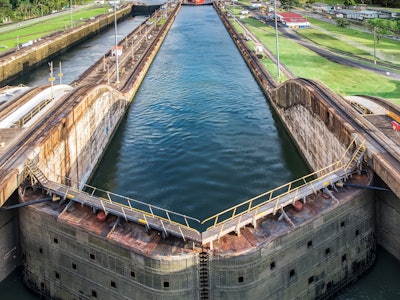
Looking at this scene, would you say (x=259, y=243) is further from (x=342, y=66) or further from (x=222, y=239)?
(x=342, y=66)

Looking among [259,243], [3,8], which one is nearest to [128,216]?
[259,243]

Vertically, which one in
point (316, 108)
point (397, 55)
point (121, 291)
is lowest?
point (121, 291)

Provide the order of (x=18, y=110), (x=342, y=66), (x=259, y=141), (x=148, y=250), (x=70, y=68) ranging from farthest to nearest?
(x=70, y=68)
(x=342, y=66)
(x=259, y=141)
(x=18, y=110)
(x=148, y=250)

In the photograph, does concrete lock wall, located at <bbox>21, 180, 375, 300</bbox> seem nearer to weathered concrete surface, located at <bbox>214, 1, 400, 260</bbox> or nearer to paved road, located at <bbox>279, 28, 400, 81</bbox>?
weathered concrete surface, located at <bbox>214, 1, 400, 260</bbox>

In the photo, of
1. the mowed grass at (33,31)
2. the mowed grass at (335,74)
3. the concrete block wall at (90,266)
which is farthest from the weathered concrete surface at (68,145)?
the mowed grass at (33,31)

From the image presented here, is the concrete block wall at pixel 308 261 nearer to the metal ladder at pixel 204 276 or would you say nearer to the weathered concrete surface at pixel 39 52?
the metal ladder at pixel 204 276

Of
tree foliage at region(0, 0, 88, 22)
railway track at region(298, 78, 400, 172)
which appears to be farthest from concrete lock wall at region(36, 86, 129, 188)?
tree foliage at region(0, 0, 88, 22)

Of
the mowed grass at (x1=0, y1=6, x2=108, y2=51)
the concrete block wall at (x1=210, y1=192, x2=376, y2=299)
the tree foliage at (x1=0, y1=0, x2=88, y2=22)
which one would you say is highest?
the tree foliage at (x1=0, y1=0, x2=88, y2=22)
